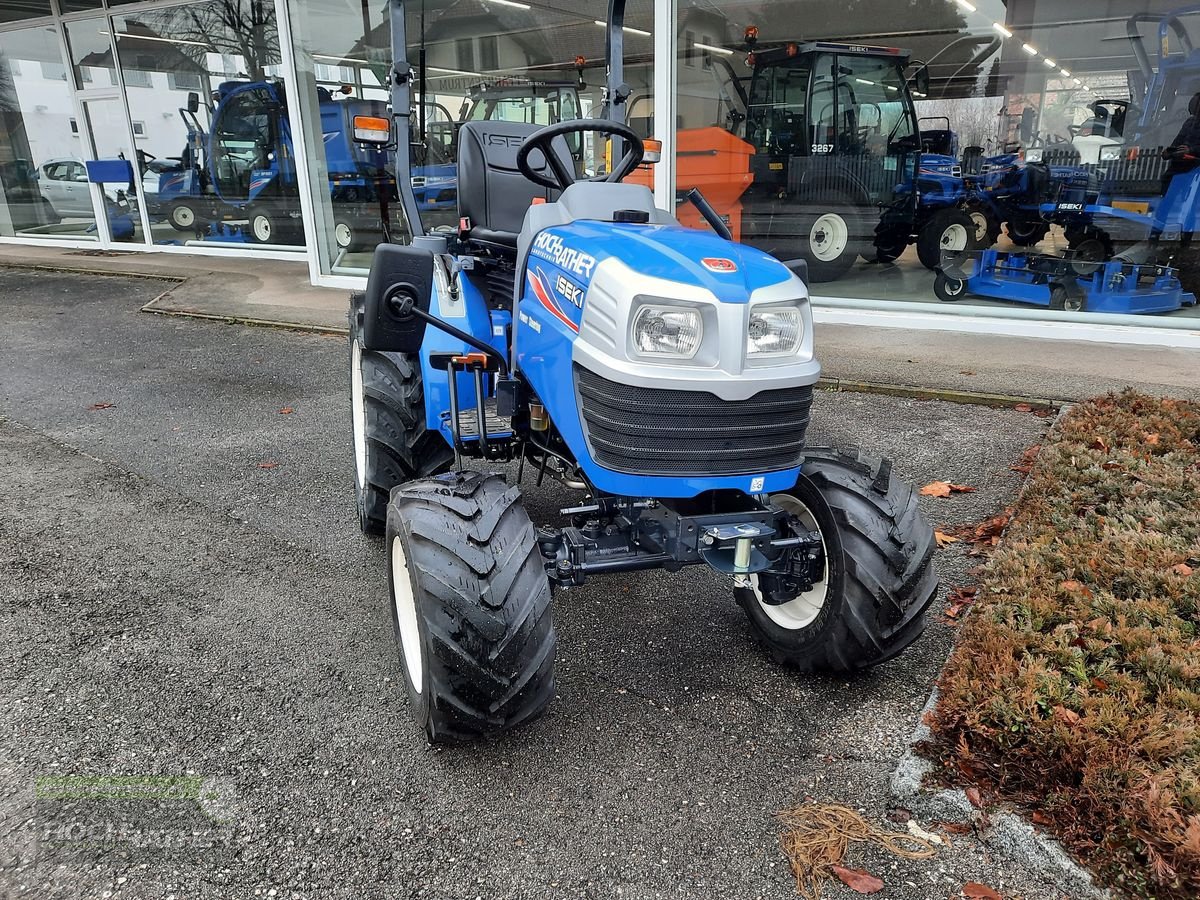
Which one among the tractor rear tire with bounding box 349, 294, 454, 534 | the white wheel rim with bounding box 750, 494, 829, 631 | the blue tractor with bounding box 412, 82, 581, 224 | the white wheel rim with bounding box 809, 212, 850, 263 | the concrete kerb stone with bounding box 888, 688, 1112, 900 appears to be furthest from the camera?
the blue tractor with bounding box 412, 82, 581, 224

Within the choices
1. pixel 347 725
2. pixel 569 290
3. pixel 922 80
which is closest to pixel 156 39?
pixel 922 80

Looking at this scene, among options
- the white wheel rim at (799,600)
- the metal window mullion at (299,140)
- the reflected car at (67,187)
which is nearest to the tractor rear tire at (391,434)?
the white wheel rim at (799,600)

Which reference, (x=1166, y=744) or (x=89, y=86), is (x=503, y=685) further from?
(x=89, y=86)

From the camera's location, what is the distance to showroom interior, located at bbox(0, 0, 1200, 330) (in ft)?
21.7

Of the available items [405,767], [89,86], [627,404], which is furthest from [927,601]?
[89,86]

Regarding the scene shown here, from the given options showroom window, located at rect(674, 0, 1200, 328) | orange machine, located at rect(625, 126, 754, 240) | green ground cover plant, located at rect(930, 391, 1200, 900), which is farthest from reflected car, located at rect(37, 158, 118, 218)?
green ground cover plant, located at rect(930, 391, 1200, 900)

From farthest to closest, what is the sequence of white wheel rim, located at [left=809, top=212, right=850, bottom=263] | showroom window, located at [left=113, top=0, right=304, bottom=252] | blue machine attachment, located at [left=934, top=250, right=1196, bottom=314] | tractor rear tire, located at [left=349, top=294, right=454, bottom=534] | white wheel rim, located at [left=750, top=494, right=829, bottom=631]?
showroom window, located at [left=113, top=0, right=304, bottom=252]
white wheel rim, located at [left=809, top=212, right=850, bottom=263]
blue machine attachment, located at [left=934, top=250, right=1196, bottom=314]
tractor rear tire, located at [left=349, top=294, right=454, bottom=534]
white wheel rim, located at [left=750, top=494, right=829, bottom=631]

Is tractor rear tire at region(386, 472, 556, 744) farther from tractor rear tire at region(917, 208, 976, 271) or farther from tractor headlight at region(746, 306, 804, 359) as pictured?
tractor rear tire at region(917, 208, 976, 271)

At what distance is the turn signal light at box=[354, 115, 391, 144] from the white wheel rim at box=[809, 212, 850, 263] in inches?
222

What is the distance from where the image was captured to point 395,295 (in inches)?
99.8

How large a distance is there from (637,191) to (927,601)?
5.15 feet

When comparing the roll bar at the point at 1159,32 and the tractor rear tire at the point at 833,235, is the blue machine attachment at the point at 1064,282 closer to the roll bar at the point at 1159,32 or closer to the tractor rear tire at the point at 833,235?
the tractor rear tire at the point at 833,235

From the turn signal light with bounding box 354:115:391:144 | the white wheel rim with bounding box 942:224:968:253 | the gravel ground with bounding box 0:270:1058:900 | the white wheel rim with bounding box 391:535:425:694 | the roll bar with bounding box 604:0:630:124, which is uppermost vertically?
the roll bar with bounding box 604:0:630:124

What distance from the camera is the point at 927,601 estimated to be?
8.11ft
